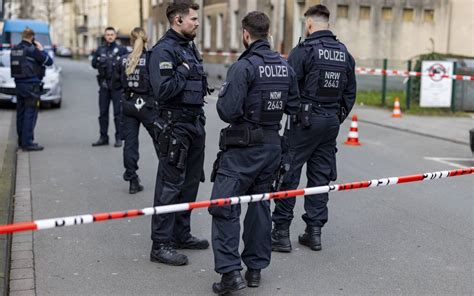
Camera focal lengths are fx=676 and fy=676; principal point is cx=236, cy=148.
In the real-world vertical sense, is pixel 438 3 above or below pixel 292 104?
above

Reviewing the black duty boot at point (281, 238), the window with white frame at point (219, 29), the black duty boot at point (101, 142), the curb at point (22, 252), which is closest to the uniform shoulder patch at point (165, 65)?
the black duty boot at point (281, 238)

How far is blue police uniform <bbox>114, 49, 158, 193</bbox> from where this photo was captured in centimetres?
743

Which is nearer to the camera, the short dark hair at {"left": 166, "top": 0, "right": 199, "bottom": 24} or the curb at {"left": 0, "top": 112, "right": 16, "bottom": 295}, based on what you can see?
the curb at {"left": 0, "top": 112, "right": 16, "bottom": 295}

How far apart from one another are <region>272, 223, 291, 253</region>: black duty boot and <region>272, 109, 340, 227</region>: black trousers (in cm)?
5

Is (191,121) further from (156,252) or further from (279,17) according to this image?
(279,17)

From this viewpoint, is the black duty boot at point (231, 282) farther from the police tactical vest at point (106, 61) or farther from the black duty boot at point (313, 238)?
the police tactical vest at point (106, 61)

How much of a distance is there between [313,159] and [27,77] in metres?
6.15

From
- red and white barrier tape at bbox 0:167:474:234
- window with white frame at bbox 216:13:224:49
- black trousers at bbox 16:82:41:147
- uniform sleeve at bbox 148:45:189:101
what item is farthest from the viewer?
window with white frame at bbox 216:13:224:49

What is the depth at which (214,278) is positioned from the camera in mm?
4965

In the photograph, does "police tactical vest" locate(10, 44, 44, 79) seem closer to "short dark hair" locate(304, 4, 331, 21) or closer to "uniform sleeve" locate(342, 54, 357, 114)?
"short dark hair" locate(304, 4, 331, 21)

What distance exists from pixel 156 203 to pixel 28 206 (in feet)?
8.04

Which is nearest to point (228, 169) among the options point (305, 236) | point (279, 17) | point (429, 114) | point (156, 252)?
point (156, 252)

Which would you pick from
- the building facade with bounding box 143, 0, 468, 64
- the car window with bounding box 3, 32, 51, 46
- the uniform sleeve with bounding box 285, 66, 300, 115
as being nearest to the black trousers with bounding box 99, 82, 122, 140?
the uniform sleeve with bounding box 285, 66, 300, 115

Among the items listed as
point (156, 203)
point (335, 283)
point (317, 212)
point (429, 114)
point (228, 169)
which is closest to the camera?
point (228, 169)
